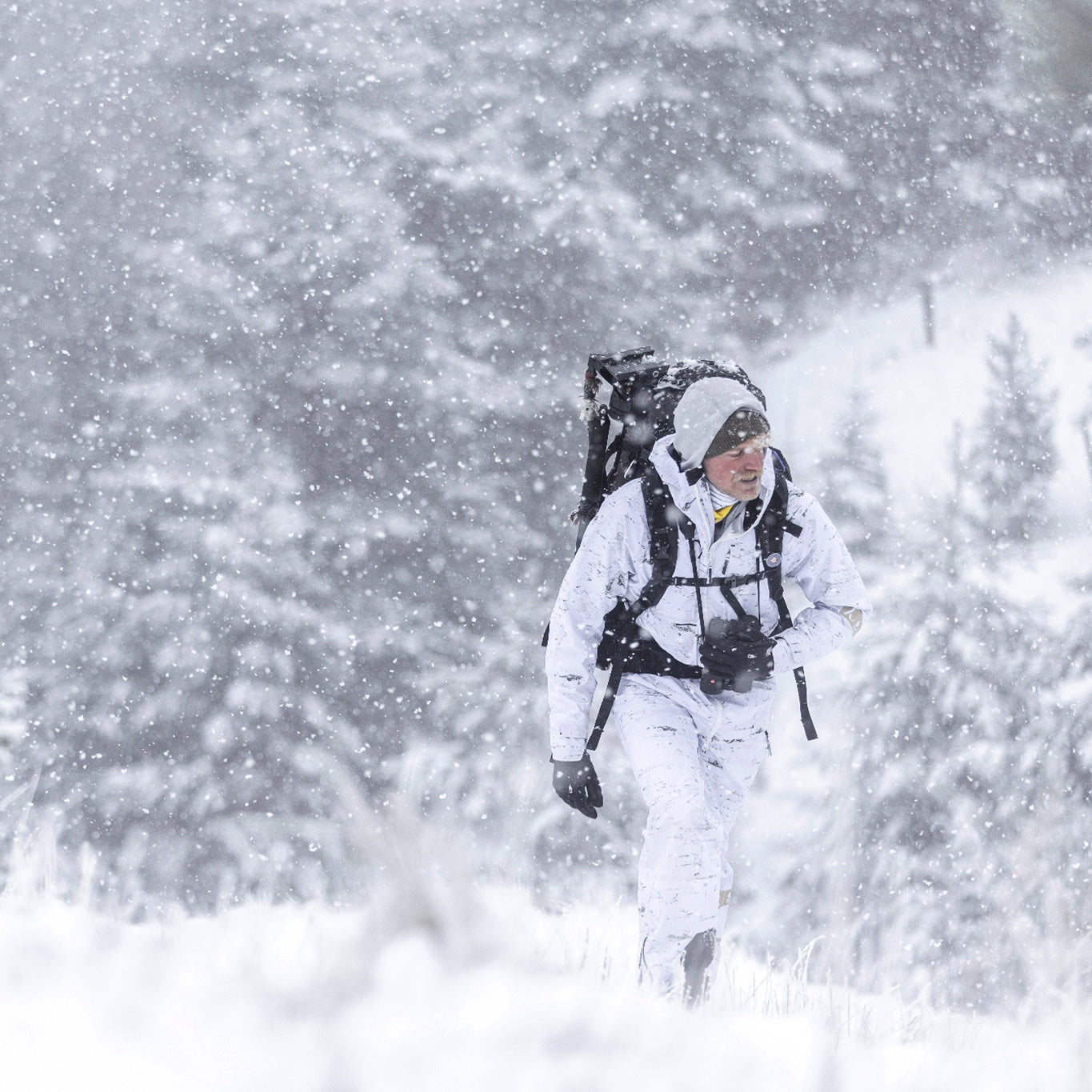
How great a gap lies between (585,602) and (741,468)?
2.20 feet

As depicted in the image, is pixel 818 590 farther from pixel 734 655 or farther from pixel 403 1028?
pixel 403 1028

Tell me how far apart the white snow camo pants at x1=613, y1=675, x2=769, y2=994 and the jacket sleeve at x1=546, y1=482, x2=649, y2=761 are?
23 centimetres

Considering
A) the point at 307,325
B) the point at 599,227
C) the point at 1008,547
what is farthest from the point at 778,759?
the point at 307,325

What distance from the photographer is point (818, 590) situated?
Answer: 353cm

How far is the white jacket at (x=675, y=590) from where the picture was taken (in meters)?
3.20

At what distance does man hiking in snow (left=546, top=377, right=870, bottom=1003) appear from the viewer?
3119 millimetres

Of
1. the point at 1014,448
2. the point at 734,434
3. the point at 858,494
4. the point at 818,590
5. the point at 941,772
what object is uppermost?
the point at 1014,448

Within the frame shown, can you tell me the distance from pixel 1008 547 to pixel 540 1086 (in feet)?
36.1

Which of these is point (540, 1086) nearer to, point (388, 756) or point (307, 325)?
point (388, 756)

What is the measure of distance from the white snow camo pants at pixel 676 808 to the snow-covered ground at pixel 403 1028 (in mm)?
217

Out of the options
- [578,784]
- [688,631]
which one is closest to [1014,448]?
[688,631]

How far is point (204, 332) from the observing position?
10648mm

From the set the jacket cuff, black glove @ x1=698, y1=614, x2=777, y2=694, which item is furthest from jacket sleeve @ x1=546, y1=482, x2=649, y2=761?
the jacket cuff

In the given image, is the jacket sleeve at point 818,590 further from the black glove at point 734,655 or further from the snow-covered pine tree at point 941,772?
the snow-covered pine tree at point 941,772
